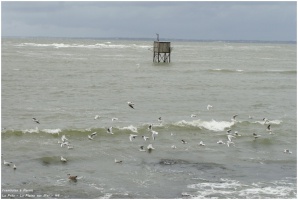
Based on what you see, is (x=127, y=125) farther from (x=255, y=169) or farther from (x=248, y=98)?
(x=248, y=98)

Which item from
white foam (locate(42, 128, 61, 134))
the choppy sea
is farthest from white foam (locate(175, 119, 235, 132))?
white foam (locate(42, 128, 61, 134))

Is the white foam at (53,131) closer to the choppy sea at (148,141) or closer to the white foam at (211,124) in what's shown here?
the choppy sea at (148,141)

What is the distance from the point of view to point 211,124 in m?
26.6

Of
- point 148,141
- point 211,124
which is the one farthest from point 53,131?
point 211,124

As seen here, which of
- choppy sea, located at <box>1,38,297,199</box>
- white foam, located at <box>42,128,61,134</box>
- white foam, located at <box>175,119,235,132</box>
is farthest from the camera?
white foam, located at <box>175,119,235,132</box>

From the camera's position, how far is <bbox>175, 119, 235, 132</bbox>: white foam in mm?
26078

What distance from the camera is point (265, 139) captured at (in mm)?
23984

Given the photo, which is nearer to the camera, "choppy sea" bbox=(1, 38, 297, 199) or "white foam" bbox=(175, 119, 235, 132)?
"choppy sea" bbox=(1, 38, 297, 199)

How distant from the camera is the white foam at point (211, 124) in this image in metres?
26.1

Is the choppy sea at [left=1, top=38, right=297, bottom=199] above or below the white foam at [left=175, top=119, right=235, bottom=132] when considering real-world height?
below

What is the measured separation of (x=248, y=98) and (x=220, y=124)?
10399 mm

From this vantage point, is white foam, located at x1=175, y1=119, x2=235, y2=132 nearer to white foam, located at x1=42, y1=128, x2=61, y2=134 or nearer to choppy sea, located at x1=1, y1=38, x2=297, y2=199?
choppy sea, located at x1=1, y1=38, x2=297, y2=199

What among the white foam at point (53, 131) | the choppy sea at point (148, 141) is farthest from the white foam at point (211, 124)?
the white foam at point (53, 131)

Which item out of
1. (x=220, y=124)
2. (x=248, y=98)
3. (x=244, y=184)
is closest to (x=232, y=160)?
(x=244, y=184)
